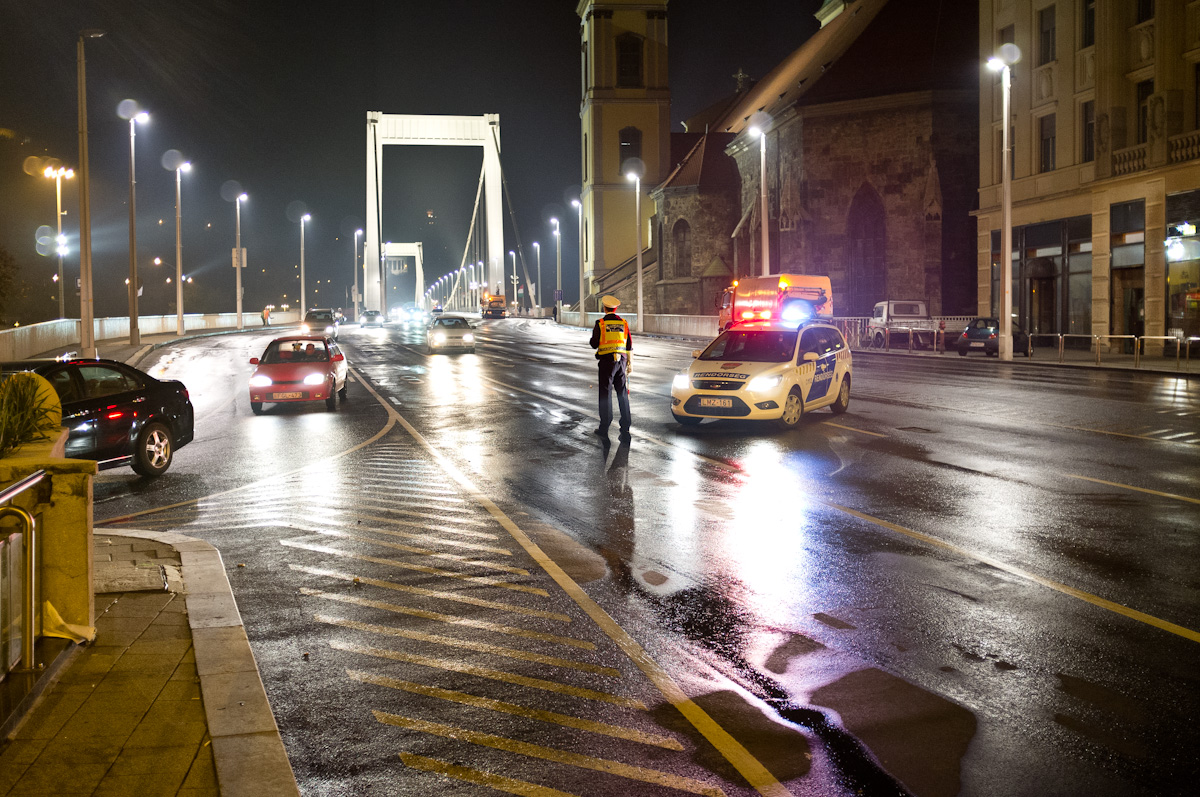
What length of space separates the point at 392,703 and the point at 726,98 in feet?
330

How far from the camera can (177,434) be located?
508 inches

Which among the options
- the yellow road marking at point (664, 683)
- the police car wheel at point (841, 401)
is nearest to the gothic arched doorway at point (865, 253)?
the police car wheel at point (841, 401)

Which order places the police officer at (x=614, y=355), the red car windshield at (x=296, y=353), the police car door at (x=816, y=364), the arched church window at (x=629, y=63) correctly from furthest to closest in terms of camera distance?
the arched church window at (x=629, y=63) < the red car windshield at (x=296, y=353) < the police car door at (x=816, y=364) < the police officer at (x=614, y=355)

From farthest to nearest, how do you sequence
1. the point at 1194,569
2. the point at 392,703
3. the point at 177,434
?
the point at 177,434 < the point at 1194,569 < the point at 392,703

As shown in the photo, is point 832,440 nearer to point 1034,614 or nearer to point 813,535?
point 813,535

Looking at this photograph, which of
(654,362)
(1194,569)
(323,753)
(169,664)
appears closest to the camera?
(323,753)

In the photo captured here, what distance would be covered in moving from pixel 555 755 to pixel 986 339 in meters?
35.1

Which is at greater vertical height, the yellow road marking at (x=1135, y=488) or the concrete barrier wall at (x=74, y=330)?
the concrete barrier wall at (x=74, y=330)

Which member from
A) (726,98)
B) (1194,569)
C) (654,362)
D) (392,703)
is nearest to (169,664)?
(392,703)

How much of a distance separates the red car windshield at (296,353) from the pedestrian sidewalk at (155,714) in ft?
47.0

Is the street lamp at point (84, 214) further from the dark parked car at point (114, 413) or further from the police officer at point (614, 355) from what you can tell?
the police officer at point (614, 355)

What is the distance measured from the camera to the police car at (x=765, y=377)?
15.3 m

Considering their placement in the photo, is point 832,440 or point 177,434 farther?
point 832,440

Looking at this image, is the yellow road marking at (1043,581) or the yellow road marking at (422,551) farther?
the yellow road marking at (422,551)
